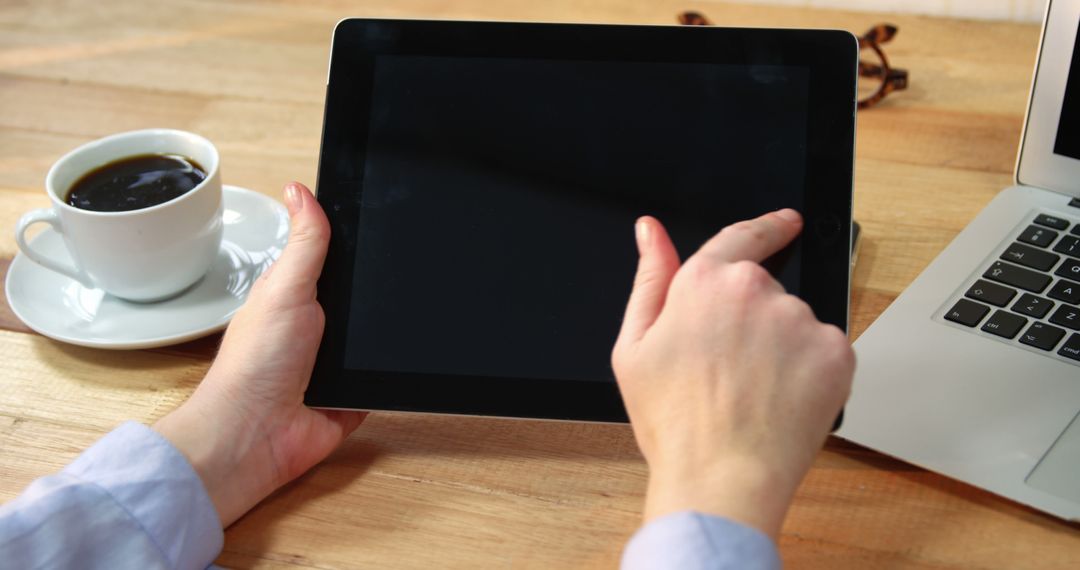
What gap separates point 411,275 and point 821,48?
0.30 m

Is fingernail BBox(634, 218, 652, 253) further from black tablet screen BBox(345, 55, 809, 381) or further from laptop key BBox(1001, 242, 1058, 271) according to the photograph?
laptop key BBox(1001, 242, 1058, 271)

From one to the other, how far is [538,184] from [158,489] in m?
0.30

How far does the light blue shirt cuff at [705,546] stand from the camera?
520 millimetres

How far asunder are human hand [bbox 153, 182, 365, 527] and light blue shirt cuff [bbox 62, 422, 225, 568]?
19 mm

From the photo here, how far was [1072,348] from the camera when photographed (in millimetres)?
715

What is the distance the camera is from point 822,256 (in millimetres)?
654

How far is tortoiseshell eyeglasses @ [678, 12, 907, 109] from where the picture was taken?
3.42 ft

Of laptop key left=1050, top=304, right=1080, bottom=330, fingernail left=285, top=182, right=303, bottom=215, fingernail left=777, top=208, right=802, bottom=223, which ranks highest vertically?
fingernail left=777, top=208, right=802, bottom=223

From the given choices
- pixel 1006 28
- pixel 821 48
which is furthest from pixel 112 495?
pixel 1006 28

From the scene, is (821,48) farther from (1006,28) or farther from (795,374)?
(1006,28)

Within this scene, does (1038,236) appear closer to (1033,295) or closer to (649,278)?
(1033,295)

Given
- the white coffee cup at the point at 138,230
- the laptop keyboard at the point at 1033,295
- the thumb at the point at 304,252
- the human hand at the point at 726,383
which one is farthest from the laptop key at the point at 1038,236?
the white coffee cup at the point at 138,230

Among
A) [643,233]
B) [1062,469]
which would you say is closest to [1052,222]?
[1062,469]

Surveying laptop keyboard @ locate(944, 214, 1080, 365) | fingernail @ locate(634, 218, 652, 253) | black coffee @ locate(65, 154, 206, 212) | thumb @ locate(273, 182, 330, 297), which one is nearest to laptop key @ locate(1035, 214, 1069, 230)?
laptop keyboard @ locate(944, 214, 1080, 365)
